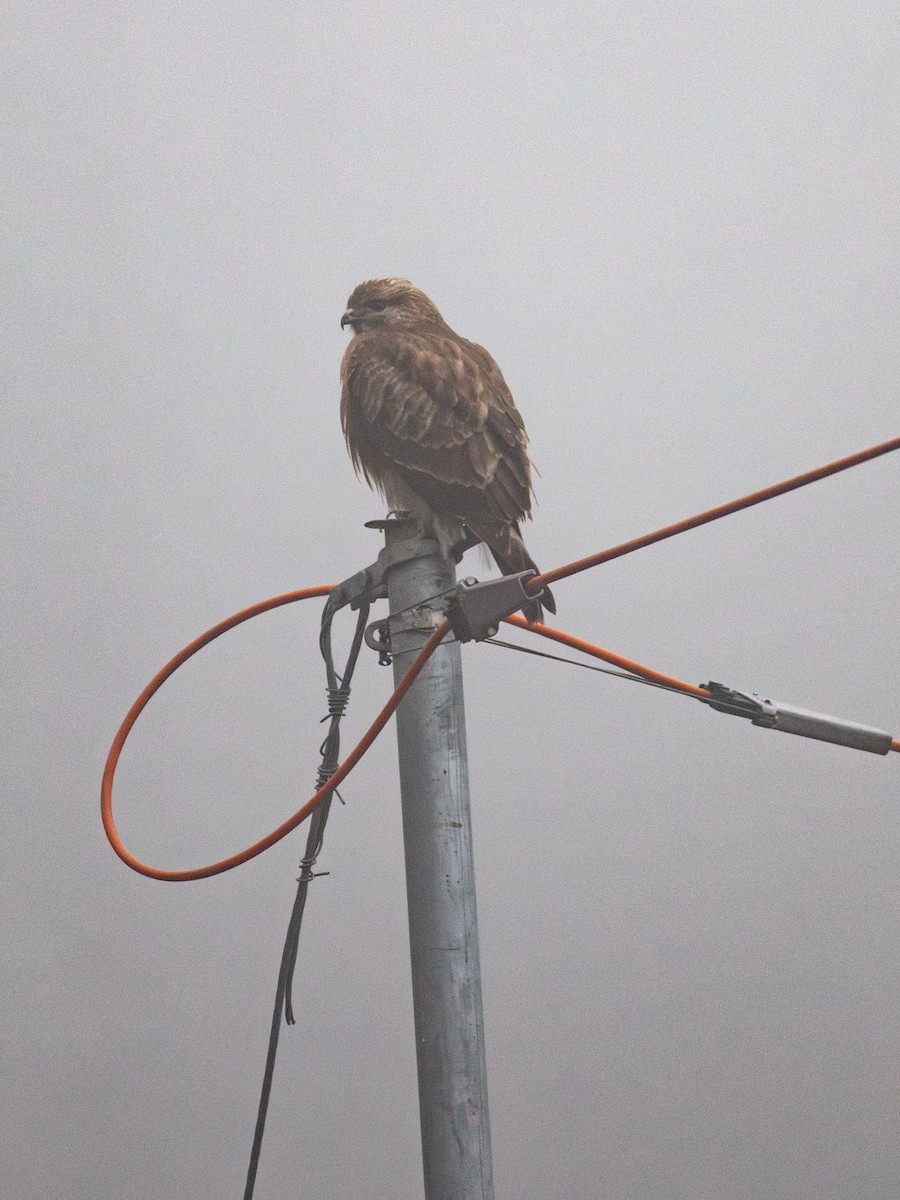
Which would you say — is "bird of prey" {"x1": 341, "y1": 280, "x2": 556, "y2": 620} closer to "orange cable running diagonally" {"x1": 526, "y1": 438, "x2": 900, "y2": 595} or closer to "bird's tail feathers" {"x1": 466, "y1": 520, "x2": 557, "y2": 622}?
"bird's tail feathers" {"x1": 466, "y1": 520, "x2": 557, "y2": 622}

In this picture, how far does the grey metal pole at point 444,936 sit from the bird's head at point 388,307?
0.68m

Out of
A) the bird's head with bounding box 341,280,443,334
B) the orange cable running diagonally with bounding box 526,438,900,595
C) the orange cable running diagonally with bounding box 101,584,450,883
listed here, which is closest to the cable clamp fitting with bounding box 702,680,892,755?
the orange cable running diagonally with bounding box 526,438,900,595

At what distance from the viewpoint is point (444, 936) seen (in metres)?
0.83

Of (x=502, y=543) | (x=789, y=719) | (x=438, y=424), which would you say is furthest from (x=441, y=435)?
(x=789, y=719)

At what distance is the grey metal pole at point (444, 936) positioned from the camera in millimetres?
818

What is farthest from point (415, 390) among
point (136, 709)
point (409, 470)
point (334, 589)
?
point (136, 709)

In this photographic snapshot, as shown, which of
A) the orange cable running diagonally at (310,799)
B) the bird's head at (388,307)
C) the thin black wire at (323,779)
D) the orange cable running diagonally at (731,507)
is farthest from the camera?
the bird's head at (388,307)

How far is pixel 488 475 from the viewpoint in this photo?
1127 mm

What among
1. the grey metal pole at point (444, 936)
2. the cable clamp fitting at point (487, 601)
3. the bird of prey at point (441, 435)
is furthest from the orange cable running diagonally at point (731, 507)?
the bird of prey at point (441, 435)

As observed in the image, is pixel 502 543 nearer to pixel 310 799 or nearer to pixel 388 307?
pixel 310 799

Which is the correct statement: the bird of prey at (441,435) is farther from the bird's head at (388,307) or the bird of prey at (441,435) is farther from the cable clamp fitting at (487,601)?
the cable clamp fitting at (487,601)

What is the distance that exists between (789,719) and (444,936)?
0.36m

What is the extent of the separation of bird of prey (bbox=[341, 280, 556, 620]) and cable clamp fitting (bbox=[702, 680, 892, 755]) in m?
0.24

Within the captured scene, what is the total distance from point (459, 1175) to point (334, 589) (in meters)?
0.55
